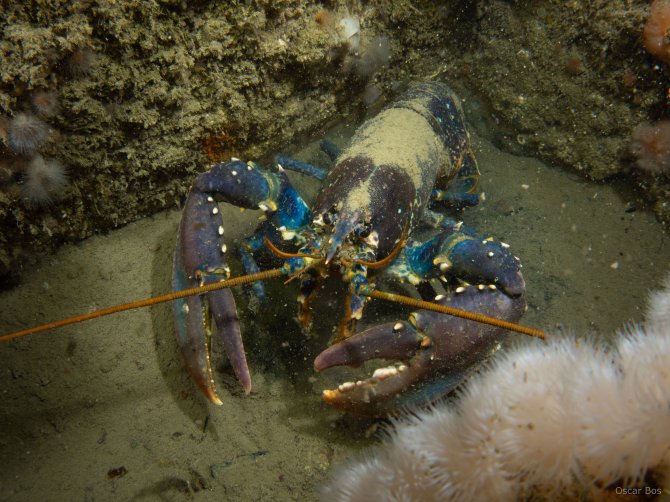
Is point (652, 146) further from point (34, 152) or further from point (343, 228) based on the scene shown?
point (34, 152)

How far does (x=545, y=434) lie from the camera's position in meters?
1.83

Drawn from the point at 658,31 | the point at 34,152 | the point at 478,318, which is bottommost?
the point at 478,318

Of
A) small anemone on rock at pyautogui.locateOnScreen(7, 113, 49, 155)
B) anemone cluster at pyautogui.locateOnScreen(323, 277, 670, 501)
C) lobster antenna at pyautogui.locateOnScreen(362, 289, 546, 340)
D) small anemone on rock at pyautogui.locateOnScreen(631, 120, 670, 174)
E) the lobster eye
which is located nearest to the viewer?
anemone cluster at pyautogui.locateOnScreen(323, 277, 670, 501)

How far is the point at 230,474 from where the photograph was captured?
2713 millimetres

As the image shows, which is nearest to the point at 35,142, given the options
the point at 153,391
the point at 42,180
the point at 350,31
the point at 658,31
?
the point at 42,180

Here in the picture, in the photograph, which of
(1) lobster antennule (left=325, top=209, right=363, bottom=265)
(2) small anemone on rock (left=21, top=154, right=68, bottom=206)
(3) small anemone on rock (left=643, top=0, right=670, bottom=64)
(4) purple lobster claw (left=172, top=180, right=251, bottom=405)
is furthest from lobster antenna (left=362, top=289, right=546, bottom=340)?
(3) small anemone on rock (left=643, top=0, right=670, bottom=64)

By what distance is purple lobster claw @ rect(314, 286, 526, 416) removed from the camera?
99.0 inches

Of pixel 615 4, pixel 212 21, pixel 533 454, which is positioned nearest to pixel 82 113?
pixel 212 21

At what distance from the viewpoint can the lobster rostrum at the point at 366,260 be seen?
256 centimetres

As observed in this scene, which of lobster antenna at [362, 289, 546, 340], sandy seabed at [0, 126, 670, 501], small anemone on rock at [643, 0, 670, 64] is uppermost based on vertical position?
small anemone on rock at [643, 0, 670, 64]

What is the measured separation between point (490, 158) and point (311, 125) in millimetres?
2432

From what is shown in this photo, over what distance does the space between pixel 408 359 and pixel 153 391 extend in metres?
1.90

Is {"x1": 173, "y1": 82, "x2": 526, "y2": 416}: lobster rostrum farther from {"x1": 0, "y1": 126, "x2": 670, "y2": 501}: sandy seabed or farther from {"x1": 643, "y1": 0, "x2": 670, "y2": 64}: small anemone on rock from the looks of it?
{"x1": 643, "y1": 0, "x2": 670, "y2": 64}: small anemone on rock

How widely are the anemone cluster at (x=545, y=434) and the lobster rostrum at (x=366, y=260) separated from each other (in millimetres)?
344
